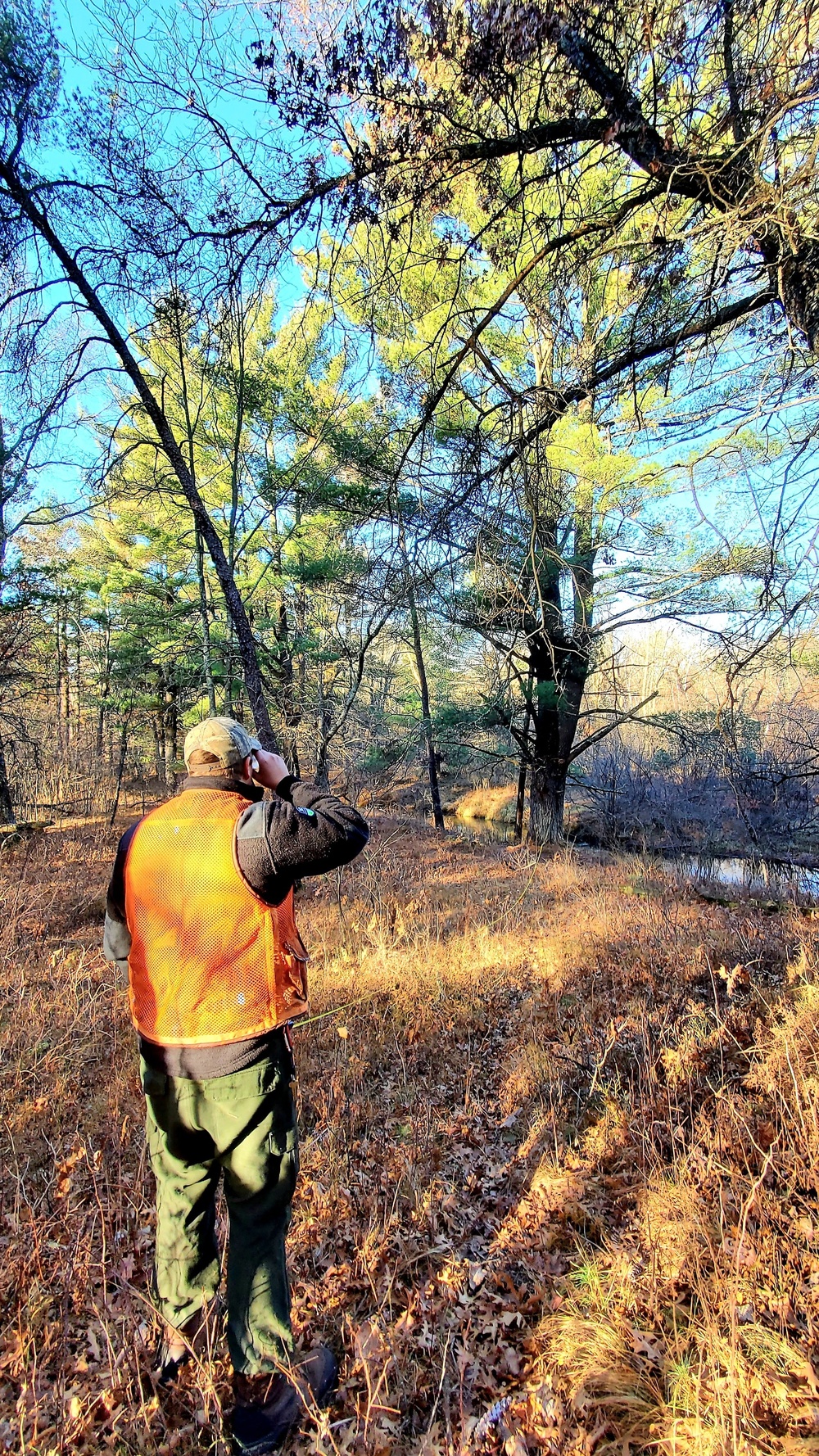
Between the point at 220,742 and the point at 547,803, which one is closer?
the point at 220,742

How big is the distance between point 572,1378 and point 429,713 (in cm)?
1358

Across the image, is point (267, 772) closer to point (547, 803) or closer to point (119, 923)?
point (119, 923)

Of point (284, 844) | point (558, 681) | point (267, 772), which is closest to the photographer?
point (284, 844)

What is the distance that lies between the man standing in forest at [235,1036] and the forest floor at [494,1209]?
307mm

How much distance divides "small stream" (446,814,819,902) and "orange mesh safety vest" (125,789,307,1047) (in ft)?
21.8

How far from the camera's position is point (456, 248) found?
11.7ft

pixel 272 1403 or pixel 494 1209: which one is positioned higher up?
pixel 272 1403

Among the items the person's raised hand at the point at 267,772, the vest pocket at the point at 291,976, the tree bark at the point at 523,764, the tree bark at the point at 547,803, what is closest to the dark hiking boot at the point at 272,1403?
the vest pocket at the point at 291,976

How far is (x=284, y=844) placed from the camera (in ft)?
6.09

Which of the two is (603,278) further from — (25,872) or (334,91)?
(25,872)

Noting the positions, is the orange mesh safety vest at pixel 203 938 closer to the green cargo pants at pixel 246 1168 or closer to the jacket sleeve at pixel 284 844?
the jacket sleeve at pixel 284 844

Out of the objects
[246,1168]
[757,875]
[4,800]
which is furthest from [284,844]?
[4,800]

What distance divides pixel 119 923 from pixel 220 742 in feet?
2.59

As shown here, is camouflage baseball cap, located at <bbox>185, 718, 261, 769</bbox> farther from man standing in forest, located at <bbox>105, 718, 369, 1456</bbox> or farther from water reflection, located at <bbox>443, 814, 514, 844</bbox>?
water reflection, located at <bbox>443, 814, 514, 844</bbox>
